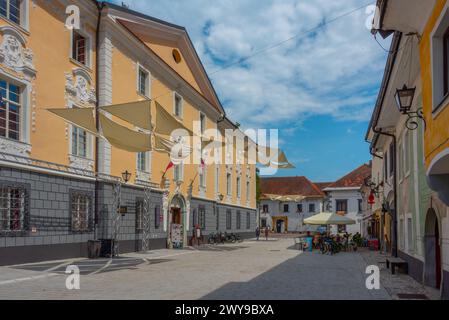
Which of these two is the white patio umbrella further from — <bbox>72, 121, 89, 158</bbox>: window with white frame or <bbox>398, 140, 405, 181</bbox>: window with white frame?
<bbox>72, 121, 89, 158</bbox>: window with white frame

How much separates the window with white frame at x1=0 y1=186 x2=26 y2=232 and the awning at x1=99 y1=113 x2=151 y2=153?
3.06 m

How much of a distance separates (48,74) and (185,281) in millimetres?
8858

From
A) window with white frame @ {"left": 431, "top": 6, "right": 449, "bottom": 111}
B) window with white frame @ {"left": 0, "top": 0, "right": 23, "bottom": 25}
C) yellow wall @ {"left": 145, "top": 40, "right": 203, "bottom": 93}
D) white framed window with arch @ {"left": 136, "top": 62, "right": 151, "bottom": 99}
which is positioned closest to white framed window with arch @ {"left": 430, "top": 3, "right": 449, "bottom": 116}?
window with white frame @ {"left": 431, "top": 6, "right": 449, "bottom": 111}

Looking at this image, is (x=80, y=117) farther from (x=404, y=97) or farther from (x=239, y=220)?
(x=239, y=220)

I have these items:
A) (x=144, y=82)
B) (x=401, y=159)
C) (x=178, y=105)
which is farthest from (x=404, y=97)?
(x=178, y=105)

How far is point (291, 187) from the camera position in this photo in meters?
75.9

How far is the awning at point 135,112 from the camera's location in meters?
14.0

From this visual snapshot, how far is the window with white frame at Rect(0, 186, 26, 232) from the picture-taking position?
46.9ft

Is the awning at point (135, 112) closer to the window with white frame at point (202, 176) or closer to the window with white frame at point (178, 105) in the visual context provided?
the window with white frame at point (178, 105)

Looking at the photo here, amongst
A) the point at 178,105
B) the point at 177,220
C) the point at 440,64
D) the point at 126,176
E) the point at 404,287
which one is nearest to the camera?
the point at 440,64

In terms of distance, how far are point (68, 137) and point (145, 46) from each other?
290 inches

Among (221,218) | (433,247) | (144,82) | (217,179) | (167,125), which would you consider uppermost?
(144,82)

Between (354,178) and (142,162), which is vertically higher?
(354,178)

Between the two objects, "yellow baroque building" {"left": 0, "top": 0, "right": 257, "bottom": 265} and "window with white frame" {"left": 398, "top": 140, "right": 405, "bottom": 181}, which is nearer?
"yellow baroque building" {"left": 0, "top": 0, "right": 257, "bottom": 265}
